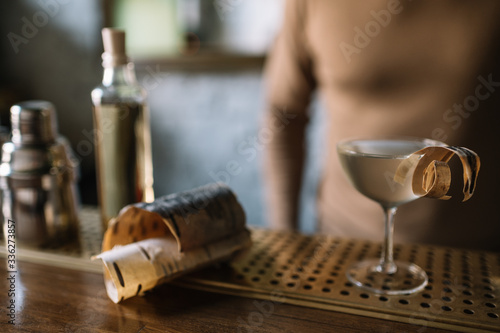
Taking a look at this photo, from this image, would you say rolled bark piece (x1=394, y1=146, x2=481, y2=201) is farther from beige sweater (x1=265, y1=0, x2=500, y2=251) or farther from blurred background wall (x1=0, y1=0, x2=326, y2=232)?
blurred background wall (x1=0, y1=0, x2=326, y2=232)

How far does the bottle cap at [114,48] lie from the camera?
26.7 inches

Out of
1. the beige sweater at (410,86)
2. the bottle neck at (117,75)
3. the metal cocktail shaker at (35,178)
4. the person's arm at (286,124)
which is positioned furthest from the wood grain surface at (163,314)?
the person's arm at (286,124)

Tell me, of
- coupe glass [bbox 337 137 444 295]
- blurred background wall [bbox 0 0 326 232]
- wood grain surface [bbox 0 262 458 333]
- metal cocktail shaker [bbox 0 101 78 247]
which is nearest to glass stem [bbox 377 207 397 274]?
coupe glass [bbox 337 137 444 295]

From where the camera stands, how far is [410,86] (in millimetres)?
947

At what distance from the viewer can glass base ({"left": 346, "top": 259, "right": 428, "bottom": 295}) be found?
0.56 m

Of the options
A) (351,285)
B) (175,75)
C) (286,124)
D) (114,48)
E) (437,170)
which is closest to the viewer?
(437,170)

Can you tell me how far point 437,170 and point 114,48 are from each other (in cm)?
51

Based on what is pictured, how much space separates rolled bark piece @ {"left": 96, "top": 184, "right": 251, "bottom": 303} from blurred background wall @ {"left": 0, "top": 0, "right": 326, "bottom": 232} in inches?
69.9

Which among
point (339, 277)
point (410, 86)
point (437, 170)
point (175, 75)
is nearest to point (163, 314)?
point (339, 277)

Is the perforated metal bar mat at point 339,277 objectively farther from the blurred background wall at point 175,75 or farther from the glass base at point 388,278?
the blurred background wall at point 175,75

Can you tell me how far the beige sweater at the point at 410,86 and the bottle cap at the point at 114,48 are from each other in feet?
1.76

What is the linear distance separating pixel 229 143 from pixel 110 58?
1.90m

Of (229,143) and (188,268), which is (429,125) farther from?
(229,143)

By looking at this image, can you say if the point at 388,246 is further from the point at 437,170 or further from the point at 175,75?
the point at 175,75
